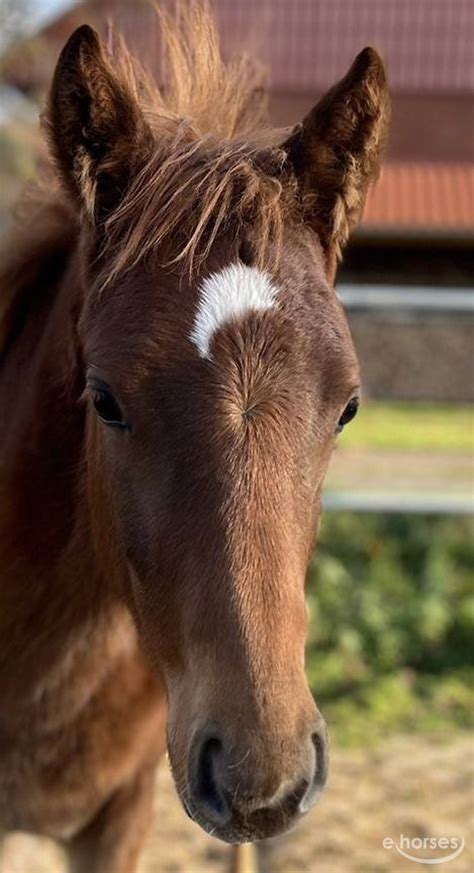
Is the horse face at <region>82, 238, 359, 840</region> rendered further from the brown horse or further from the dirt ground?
the dirt ground

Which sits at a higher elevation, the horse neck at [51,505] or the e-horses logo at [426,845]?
the horse neck at [51,505]

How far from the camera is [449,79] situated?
1698cm

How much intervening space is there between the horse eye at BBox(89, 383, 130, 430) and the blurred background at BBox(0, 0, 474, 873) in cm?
139

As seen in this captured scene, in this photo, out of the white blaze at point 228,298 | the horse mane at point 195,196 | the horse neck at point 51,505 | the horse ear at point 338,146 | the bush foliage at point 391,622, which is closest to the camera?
the white blaze at point 228,298

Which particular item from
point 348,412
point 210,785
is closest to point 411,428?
point 348,412

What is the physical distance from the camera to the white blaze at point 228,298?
2.22m

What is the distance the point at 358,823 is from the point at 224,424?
343 cm

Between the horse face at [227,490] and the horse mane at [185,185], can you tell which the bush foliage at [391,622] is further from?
the horse face at [227,490]

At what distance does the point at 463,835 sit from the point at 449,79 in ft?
46.8

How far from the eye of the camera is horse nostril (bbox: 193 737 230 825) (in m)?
1.96

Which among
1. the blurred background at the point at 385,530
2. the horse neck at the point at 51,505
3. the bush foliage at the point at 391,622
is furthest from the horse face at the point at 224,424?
the bush foliage at the point at 391,622

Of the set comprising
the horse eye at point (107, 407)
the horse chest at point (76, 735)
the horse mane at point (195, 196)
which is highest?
the horse mane at point (195, 196)

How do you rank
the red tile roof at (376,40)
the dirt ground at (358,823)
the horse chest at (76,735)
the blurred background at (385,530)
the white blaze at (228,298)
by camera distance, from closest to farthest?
the white blaze at (228,298)
the horse chest at (76,735)
the dirt ground at (358,823)
the blurred background at (385,530)
the red tile roof at (376,40)

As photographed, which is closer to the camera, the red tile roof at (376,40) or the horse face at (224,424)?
the horse face at (224,424)
